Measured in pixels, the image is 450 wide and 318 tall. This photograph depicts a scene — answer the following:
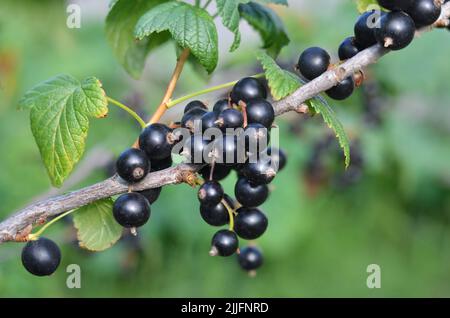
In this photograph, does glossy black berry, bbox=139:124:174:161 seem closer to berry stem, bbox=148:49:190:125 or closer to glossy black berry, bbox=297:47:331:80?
berry stem, bbox=148:49:190:125

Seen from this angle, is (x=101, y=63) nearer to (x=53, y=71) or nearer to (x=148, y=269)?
(x=53, y=71)

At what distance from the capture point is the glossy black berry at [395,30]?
4.50 ft

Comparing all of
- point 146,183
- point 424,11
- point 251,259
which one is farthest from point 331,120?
point 251,259

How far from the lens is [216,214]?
4.92ft

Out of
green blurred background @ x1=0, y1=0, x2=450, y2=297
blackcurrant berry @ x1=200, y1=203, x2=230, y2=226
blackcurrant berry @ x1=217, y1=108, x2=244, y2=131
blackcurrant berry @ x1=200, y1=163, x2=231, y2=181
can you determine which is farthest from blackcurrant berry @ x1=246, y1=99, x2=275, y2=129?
green blurred background @ x1=0, y1=0, x2=450, y2=297

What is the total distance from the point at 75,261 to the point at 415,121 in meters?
2.17

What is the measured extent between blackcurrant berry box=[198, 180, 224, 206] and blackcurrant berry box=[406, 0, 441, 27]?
550 mm

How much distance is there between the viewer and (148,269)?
3.40 m

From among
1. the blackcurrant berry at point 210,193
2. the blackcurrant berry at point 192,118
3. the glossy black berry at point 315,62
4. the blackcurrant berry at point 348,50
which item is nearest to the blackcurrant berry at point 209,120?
the blackcurrant berry at point 192,118

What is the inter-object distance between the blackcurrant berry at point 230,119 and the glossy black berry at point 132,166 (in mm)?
174

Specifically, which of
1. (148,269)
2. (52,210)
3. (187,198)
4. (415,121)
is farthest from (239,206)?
(415,121)

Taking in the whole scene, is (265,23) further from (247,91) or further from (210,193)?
(210,193)

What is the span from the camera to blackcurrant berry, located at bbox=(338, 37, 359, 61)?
1492mm

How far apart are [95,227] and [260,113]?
0.49 m
